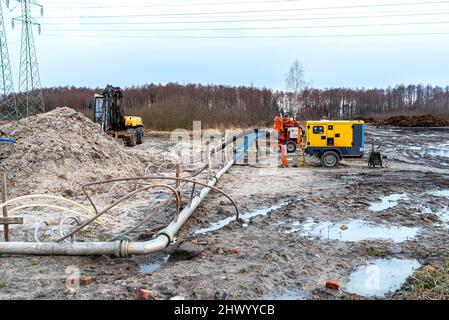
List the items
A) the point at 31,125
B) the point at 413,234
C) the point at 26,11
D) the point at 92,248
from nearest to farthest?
1. the point at 92,248
2. the point at 413,234
3. the point at 31,125
4. the point at 26,11

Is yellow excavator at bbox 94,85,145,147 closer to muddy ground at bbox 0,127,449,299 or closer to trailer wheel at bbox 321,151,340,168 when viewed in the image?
trailer wheel at bbox 321,151,340,168

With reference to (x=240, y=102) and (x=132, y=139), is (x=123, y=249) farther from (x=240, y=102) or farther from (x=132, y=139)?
(x=240, y=102)

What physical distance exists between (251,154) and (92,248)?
15.0m

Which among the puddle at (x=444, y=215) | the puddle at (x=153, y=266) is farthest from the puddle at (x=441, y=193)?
the puddle at (x=153, y=266)

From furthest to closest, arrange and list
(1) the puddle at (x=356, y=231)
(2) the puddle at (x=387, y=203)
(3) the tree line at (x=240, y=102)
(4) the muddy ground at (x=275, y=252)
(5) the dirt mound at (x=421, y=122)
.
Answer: (5) the dirt mound at (x=421, y=122) < (3) the tree line at (x=240, y=102) < (2) the puddle at (x=387, y=203) < (1) the puddle at (x=356, y=231) < (4) the muddy ground at (x=275, y=252)

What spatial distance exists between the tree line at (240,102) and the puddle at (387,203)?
16.5 m

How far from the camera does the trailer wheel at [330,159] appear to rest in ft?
51.0

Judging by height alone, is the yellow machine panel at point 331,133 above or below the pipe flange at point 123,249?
above

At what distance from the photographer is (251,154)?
778 inches

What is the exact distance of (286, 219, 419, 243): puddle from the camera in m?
6.81

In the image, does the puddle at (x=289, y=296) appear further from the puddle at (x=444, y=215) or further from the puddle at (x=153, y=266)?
the puddle at (x=444, y=215)

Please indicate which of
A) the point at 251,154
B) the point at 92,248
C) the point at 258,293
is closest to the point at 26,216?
the point at 92,248
